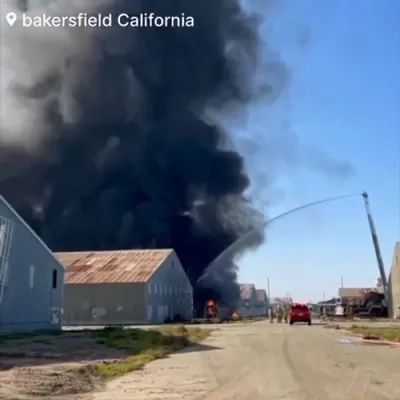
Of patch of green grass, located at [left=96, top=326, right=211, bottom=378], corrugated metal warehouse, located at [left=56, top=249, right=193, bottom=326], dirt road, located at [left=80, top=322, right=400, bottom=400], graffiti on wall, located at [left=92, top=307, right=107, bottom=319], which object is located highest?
corrugated metal warehouse, located at [left=56, top=249, right=193, bottom=326]

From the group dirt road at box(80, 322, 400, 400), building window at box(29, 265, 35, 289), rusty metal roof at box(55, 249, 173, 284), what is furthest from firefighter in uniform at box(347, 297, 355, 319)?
dirt road at box(80, 322, 400, 400)

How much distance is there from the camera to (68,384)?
1138 cm

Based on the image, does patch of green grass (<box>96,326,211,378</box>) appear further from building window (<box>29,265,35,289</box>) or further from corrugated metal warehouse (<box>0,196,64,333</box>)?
building window (<box>29,265,35,289</box>)

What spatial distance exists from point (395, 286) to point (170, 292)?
22031 millimetres

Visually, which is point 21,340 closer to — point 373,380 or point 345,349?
point 345,349

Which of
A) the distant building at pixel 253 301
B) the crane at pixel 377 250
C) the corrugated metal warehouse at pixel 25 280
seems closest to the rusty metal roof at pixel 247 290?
the distant building at pixel 253 301

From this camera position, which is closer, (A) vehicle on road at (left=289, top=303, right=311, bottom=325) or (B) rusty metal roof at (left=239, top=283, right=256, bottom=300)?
(A) vehicle on road at (left=289, top=303, right=311, bottom=325)

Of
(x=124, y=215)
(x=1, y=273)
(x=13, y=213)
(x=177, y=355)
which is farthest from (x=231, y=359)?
(x=124, y=215)

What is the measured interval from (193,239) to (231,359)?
5433 cm

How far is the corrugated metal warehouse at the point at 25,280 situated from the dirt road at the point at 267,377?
11.2 m

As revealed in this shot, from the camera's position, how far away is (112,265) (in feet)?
193

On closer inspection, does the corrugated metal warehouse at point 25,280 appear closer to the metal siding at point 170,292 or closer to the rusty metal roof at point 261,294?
the metal siding at point 170,292

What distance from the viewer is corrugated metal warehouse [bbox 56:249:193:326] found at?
54.0 meters

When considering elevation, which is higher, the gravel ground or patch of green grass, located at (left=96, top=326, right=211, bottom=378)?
patch of green grass, located at (left=96, top=326, right=211, bottom=378)
